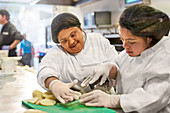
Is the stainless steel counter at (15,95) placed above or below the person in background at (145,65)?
below

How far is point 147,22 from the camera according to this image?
3.08 ft

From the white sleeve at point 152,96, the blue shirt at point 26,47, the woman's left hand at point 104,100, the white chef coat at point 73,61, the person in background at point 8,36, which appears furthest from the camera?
the blue shirt at point 26,47

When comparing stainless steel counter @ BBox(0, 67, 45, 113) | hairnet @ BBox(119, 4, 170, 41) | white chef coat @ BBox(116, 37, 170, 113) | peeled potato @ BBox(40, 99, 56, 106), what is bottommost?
stainless steel counter @ BBox(0, 67, 45, 113)

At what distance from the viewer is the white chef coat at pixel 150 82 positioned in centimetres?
88

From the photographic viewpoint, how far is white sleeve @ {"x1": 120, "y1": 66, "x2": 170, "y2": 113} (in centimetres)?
87

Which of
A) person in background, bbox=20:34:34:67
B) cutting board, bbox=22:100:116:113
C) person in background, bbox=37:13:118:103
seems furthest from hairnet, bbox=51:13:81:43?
person in background, bbox=20:34:34:67

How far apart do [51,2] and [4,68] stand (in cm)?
234

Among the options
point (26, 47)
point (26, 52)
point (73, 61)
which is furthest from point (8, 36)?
point (73, 61)

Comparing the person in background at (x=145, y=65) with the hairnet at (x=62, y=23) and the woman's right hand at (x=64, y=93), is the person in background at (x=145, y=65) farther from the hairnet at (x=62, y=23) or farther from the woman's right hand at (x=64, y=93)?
the hairnet at (x=62, y=23)

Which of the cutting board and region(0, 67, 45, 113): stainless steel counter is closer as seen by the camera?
the cutting board

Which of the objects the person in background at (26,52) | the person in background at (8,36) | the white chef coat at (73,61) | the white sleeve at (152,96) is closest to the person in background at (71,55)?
the white chef coat at (73,61)

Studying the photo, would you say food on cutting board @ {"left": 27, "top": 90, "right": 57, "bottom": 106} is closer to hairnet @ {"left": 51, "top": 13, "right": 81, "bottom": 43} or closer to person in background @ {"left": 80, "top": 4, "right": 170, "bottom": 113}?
person in background @ {"left": 80, "top": 4, "right": 170, "bottom": 113}

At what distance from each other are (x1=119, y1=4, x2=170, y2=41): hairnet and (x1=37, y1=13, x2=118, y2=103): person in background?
33 cm

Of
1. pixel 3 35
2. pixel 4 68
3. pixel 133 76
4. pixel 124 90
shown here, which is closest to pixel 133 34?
pixel 133 76
